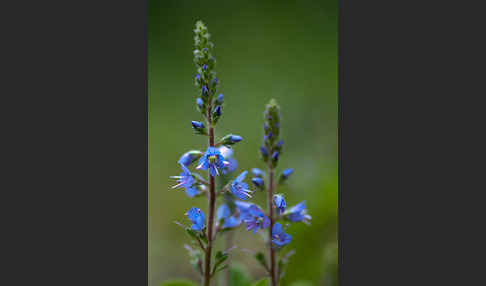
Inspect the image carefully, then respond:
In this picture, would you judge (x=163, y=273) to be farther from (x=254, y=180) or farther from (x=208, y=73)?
(x=208, y=73)

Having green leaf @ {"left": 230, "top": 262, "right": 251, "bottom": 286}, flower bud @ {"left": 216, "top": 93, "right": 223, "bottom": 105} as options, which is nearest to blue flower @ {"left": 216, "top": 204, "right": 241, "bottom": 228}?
green leaf @ {"left": 230, "top": 262, "right": 251, "bottom": 286}

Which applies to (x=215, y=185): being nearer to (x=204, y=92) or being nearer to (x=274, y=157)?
(x=274, y=157)

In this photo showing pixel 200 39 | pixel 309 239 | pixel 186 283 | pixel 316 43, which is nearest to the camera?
pixel 200 39

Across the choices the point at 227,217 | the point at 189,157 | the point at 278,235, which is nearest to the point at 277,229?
the point at 278,235

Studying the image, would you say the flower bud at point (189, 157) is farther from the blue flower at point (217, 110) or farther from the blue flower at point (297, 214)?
the blue flower at point (297, 214)

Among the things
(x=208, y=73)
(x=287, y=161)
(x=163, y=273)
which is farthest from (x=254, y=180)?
(x=287, y=161)

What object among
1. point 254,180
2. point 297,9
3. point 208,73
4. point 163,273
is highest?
point 297,9
